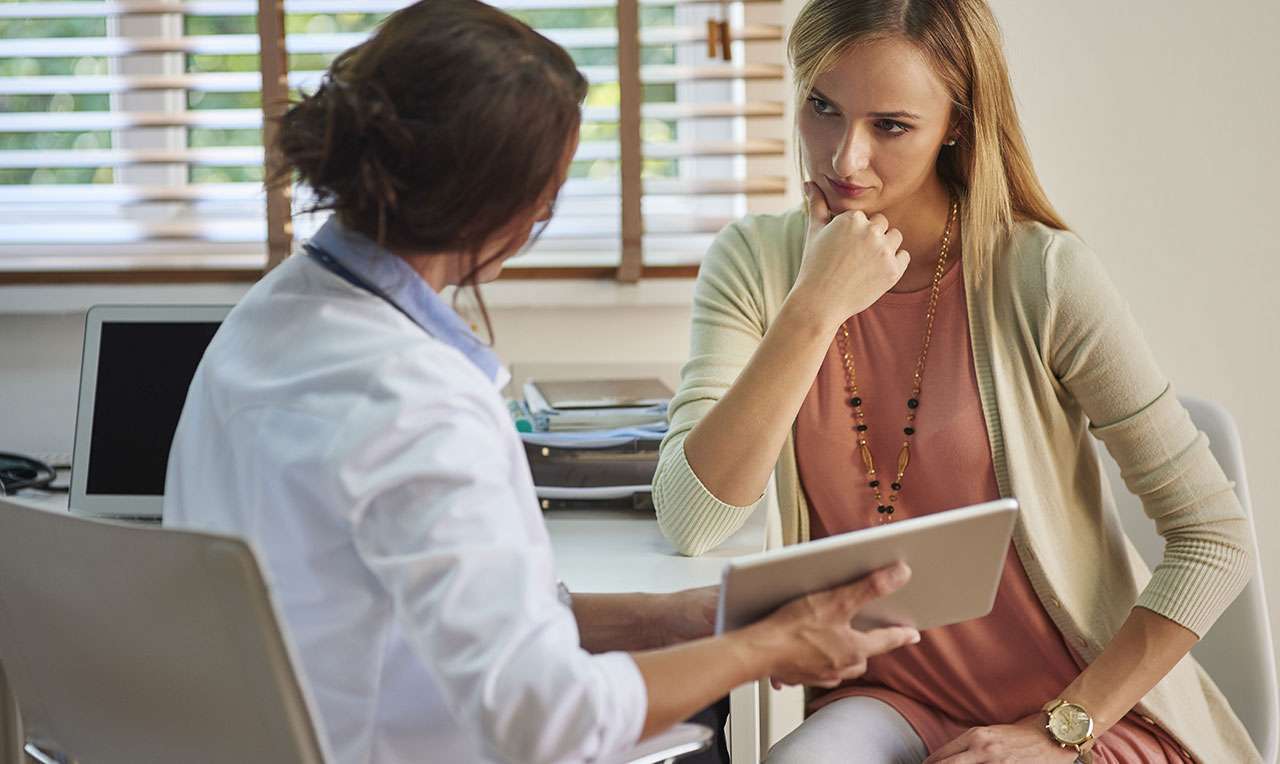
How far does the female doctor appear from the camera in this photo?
2.59 feet

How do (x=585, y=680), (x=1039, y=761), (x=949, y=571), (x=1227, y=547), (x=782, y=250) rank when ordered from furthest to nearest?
(x=782, y=250) < (x=1227, y=547) < (x=1039, y=761) < (x=949, y=571) < (x=585, y=680)

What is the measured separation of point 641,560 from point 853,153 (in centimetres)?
52

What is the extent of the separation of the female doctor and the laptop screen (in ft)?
2.57

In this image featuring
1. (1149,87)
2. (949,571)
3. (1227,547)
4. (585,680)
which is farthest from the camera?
(1149,87)

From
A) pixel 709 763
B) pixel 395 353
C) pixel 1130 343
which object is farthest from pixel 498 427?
pixel 1130 343

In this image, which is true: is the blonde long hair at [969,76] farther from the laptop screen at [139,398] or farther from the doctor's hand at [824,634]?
the laptop screen at [139,398]

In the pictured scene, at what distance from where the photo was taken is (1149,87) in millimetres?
2314

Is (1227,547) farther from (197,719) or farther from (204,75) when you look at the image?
(204,75)

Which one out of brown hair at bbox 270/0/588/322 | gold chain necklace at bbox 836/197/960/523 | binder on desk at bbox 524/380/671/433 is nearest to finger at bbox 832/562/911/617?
brown hair at bbox 270/0/588/322

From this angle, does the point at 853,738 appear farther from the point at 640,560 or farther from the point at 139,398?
the point at 139,398

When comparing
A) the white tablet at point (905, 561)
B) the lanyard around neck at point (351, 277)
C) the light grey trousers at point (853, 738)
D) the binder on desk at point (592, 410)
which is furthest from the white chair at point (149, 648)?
the binder on desk at point (592, 410)

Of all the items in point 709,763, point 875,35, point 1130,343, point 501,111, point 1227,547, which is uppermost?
point 875,35

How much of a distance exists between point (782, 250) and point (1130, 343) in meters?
0.42

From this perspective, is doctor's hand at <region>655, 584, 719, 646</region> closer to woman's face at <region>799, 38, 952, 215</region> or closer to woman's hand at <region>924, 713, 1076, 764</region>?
woman's hand at <region>924, 713, 1076, 764</region>
